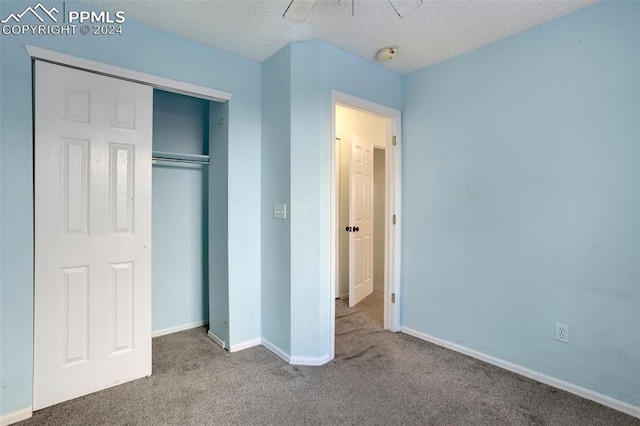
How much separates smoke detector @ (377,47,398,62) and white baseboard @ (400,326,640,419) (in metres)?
2.42

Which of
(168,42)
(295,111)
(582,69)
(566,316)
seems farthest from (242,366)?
(582,69)

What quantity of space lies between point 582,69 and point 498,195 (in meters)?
0.92

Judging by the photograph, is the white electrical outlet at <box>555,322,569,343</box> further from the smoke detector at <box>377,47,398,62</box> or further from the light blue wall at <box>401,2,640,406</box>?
the smoke detector at <box>377,47,398,62</box>

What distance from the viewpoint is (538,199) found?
86.3 inches

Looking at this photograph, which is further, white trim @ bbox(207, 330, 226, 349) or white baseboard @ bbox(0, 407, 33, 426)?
white trim @ bbox(207, 330, 226, 349)

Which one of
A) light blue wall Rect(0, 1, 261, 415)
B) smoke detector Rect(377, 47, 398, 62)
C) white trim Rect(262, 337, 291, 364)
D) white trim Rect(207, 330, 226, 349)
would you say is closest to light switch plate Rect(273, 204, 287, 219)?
light blue wall Rect(0, 1, 261, 415)

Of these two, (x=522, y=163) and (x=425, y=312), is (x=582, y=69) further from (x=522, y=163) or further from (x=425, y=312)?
(x=425, y=312)

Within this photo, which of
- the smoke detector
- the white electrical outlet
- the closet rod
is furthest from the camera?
the closet rod

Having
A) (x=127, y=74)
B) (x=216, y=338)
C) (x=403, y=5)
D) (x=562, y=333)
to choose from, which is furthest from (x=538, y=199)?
(x=127, y=74)

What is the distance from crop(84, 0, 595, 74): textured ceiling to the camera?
196cm

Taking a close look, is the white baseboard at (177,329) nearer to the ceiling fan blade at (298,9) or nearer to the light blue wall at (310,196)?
the light blue wall at (310,196)

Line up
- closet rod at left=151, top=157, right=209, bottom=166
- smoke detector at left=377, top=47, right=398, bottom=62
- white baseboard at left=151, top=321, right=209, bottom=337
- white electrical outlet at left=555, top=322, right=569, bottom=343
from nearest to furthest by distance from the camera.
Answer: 1. white electrical outlet at left=555, top=322, right=569, bottom=343
2. smoke detector at left=377, top=47, right=398, bottom=62
3. closet rod at left=151, top=157, right=209, bottom=166
4. white baseboard at left=151, top=321, right=209, bottom=337

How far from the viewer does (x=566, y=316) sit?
2.08 m

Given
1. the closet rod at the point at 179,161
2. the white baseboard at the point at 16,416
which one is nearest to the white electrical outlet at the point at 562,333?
the closet rod at the point at 179,161
